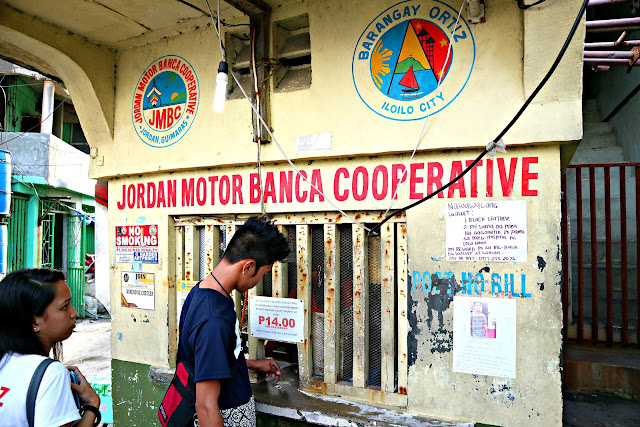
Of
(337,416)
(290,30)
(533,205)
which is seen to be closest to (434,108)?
(533,205)

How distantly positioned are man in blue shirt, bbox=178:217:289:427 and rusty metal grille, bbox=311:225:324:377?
28.7 inches

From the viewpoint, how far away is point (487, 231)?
2568 millimetres

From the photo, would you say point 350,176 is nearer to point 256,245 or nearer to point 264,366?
point 256,245

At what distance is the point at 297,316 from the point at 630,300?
163 inches

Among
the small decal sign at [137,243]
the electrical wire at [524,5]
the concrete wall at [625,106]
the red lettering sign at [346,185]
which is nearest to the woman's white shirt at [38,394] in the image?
the red lettering sign at [346,185]

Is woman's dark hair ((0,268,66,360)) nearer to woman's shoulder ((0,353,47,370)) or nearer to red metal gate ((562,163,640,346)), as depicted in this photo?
woman's shoulder ((0,353,47,370))

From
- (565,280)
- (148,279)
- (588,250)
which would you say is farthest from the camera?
(588,250)

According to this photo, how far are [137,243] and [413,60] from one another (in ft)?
8.86

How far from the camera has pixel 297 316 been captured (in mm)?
3152

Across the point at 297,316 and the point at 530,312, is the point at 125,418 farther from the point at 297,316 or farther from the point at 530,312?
the point at 530,312

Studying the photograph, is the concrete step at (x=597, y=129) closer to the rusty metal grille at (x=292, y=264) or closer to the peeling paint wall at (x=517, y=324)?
the peeling paint wall at (x=517, y=324)

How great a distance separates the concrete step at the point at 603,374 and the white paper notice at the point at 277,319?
223 cm

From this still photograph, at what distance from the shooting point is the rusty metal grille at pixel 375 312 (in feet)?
9.93

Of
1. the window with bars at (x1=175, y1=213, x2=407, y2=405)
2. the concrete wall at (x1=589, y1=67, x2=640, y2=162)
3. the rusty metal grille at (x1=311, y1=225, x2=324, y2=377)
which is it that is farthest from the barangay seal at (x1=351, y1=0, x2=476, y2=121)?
the concrete wall at (x1=589, y1=67, x2=640, y2=162)
